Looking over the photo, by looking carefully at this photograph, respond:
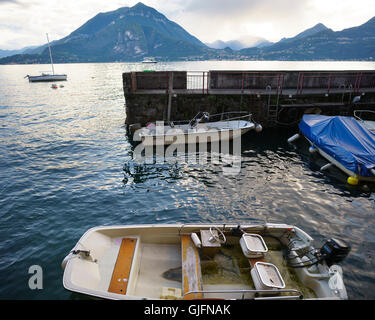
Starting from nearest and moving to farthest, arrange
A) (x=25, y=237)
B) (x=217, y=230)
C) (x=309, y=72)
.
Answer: (x=217, y=230), (x=25, y=237), (x=309, y=72)

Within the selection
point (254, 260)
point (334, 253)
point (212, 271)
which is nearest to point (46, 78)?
point (212, 271)

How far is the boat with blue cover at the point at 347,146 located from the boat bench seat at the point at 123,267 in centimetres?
1269

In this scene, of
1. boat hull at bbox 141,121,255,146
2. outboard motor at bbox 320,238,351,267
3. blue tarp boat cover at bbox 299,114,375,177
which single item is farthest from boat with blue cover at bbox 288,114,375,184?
outboard motor at bbox 320,238,351,267

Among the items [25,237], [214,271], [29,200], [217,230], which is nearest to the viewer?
[214,271]

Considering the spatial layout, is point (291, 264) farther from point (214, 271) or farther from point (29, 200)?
point (29, 200)

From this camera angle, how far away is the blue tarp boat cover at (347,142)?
1262 cm

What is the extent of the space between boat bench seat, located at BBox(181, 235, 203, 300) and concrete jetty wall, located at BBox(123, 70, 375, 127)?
15987 millimetres

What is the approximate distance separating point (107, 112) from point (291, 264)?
102 feet

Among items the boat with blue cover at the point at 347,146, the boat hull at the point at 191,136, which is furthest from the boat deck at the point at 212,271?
the boat hull at the point at 191,136

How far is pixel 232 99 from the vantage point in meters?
21.8

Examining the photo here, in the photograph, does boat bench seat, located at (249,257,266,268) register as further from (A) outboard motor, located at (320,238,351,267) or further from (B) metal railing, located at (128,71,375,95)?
(B) metal railing, located at (128,71,375,95)

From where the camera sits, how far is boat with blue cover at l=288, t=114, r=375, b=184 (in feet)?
41.2
